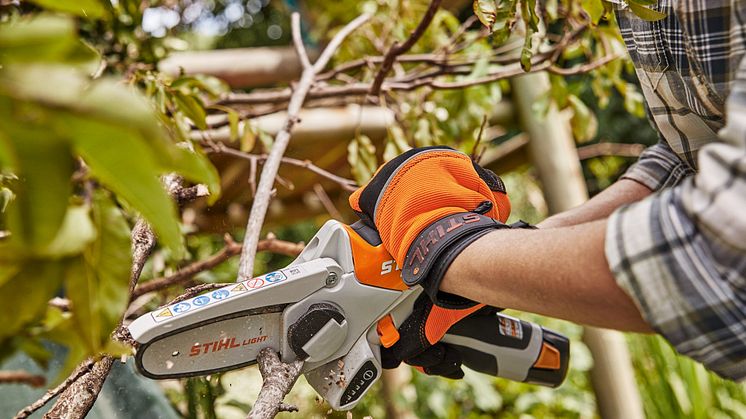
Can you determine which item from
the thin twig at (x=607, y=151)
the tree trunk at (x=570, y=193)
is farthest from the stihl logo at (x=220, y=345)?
the thin twig at (x=607, y=151)

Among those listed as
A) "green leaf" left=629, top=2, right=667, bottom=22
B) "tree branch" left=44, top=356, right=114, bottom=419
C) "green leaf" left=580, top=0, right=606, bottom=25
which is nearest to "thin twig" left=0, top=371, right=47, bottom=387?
"tree branch" left=44, top=356, right=114, bottom=419

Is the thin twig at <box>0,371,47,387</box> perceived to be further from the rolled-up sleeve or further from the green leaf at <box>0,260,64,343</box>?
the rolled-up sleeve

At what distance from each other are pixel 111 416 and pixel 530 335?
57cm

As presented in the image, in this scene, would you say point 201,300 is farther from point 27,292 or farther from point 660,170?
point 660,170

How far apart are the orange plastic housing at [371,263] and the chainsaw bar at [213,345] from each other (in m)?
0.09

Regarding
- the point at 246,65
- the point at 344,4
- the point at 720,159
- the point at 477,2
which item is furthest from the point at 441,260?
the point at 344,4

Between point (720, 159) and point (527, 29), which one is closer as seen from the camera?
point (720, 159)

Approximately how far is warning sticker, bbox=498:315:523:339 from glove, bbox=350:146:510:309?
0.21 m

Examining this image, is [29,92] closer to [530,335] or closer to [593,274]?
[593,274]

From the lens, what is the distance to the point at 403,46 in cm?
112

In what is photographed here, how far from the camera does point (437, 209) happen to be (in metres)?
0.63

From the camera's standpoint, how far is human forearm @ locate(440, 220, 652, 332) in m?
0.48

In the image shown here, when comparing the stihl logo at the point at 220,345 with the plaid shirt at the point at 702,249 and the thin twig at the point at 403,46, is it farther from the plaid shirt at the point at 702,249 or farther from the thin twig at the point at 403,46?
the thin twig at the point at 403,46

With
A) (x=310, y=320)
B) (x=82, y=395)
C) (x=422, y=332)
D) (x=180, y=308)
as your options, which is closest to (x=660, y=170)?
(x=422, y=332)
